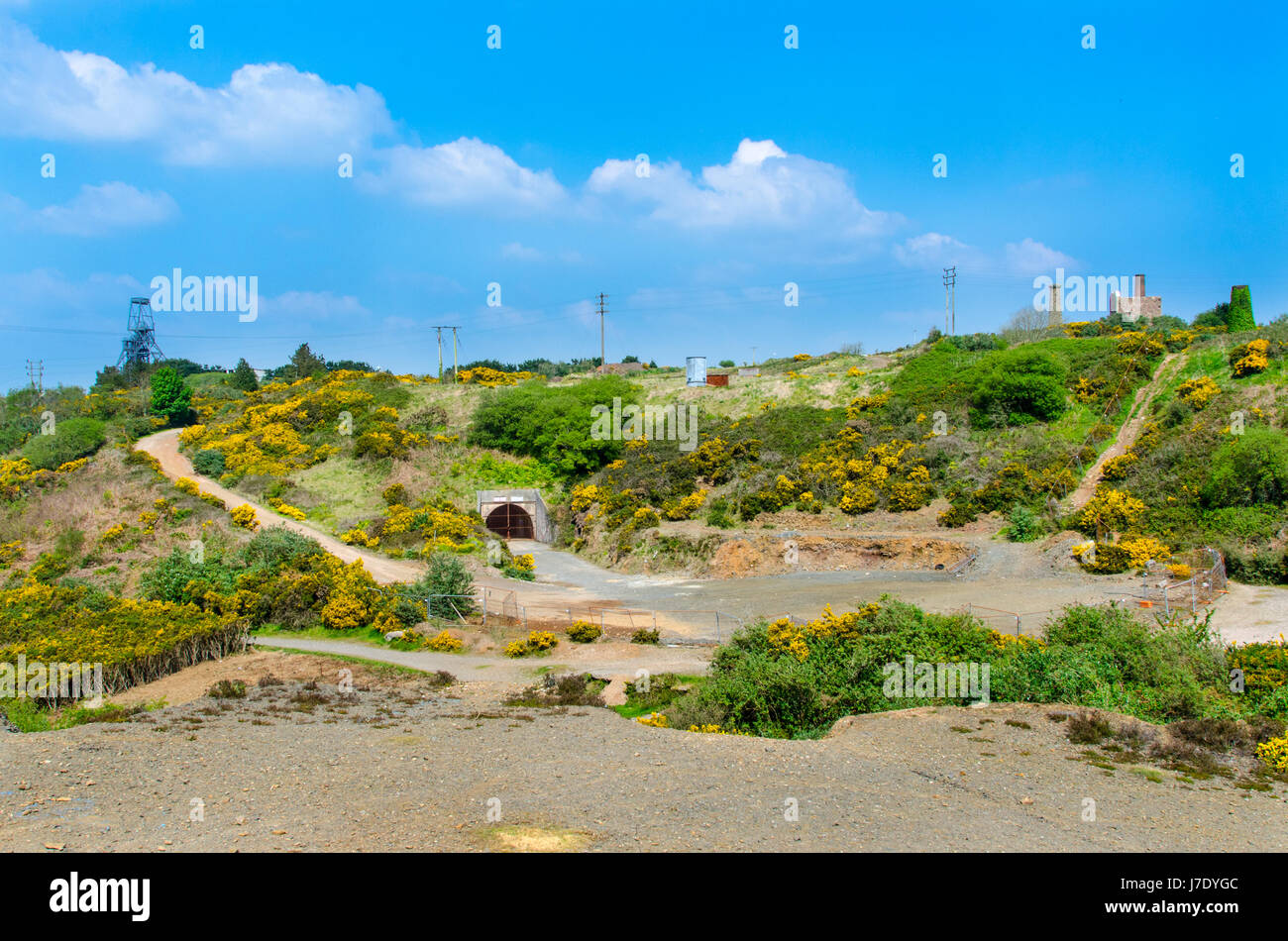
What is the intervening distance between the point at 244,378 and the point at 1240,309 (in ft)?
252

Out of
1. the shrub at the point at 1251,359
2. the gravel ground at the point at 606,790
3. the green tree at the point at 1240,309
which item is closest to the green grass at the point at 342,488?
the gravel ground at the point at 606,790

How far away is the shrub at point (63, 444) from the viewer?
4422cm

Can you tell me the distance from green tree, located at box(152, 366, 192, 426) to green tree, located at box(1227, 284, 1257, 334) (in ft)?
232

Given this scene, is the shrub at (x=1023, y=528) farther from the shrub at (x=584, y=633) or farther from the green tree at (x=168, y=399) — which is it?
the green tree at (x=168, y=399)

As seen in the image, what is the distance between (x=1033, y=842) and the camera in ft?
25.6

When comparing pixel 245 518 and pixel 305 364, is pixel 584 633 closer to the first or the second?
pixel 245 518

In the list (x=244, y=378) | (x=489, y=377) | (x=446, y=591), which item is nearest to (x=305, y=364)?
(x=244, y=378)

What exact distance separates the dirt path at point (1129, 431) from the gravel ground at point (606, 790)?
23.4 meters

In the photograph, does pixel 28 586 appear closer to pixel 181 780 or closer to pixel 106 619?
pixel 106 619

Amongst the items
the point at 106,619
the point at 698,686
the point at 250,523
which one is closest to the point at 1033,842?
the point at 698,686

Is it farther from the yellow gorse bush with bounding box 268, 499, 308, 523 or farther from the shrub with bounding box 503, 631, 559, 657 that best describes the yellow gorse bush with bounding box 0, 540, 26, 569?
the shrub with bounding box 503, 631, 559, 657

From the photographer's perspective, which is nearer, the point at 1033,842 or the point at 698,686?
the point at 1033,842
